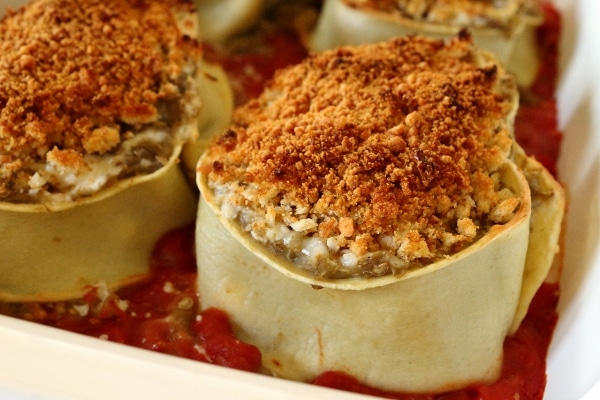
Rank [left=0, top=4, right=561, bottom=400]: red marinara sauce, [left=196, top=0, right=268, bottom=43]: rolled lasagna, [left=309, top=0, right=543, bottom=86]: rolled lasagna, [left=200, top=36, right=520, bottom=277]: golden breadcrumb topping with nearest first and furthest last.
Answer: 1. [left=200, top=36, right=520, bottom=277]: golden breadcrumb topping
2. [left=0, top=4, right=561, bottom=400]: red marinara sauce
3. [left=309, top=0, right=543, bottom=86]: rolled lasagna
4. [left=196, top=0, right=268, bottom=43]: rolled lasagna

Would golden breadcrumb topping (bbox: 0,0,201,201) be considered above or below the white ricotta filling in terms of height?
above

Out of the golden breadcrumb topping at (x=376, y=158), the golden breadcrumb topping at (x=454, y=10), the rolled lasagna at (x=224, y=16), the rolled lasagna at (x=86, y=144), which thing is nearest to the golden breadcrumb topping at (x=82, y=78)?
the rolled lasagna at (x=86, y=144)

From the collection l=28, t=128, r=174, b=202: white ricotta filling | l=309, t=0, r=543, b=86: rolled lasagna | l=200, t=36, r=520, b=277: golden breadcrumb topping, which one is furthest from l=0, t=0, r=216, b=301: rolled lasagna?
l=309, t=0, r=543, b=86: rolled lasagna

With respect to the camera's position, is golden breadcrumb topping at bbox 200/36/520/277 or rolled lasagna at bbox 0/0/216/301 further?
rolled lasagna at bbox 0/0/216/301

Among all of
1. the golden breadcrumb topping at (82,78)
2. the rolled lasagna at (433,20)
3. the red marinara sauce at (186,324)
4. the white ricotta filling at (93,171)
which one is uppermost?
the rolled lasagna at (433,20)

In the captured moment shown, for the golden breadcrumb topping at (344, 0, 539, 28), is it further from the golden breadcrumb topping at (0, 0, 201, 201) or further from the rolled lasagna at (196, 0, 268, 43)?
the golden breadcrumb topping at (0, 0, 201, 201)

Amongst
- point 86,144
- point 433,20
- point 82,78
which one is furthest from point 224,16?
point 86,144

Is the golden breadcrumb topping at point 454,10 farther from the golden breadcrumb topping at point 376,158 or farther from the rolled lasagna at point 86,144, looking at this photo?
the rolled lasagna at point 86,144

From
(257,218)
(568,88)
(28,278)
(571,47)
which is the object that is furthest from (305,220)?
(571,47)
